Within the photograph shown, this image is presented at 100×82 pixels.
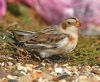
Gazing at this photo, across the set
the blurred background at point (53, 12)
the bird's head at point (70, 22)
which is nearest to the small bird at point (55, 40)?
the bird's head at point (70, 22)

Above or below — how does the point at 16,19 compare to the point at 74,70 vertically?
above

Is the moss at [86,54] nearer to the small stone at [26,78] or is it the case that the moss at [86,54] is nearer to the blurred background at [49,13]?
the small stone at [26,78]

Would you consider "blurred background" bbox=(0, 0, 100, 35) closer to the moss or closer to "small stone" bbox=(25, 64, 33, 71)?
the moss

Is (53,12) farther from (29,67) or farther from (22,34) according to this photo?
(29,67)

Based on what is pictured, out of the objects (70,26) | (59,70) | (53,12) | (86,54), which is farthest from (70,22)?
(53,12)

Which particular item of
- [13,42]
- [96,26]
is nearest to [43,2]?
[96,26]

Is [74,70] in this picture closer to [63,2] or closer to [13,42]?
[13,42]

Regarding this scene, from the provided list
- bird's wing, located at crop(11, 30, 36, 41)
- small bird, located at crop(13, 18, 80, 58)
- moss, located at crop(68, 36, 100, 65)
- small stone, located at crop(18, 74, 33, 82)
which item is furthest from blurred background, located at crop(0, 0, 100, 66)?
small stone, located at crop(18, 74, 33, 82)
